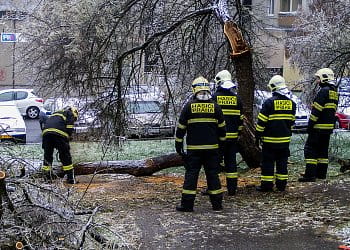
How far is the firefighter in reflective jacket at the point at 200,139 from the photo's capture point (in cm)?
688

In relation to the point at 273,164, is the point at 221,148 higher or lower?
higher

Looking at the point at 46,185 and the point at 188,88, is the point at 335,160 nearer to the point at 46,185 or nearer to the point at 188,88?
the point at 188,88

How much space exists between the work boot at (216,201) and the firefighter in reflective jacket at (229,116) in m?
0.84

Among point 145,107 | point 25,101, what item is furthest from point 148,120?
point 25,101

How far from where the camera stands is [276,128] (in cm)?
776

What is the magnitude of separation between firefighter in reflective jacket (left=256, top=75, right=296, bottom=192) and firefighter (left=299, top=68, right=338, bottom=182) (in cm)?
73

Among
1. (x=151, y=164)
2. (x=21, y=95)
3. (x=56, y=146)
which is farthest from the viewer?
(x=21, y=95)

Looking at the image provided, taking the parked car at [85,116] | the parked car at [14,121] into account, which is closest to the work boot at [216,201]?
the parked car at [85,116]

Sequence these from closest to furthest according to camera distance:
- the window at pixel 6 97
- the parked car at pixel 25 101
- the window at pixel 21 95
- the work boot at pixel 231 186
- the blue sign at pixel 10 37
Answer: the work boot at pixel 231 186 → the blue sign at pixel 10 37 → the window at pixel 6 97 → the parked car at pixel 25 101 → the window at pixel 21 95

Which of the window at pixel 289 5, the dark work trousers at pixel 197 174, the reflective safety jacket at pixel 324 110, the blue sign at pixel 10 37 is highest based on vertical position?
the window at pixel 289 5

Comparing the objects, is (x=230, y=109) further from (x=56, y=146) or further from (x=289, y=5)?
(x=289, y=5)

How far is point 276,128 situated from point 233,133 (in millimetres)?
570

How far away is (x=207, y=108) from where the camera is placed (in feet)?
22.6

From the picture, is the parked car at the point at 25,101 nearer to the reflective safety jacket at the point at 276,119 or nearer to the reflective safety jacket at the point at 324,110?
the reflective safety jacket at the point at 324,110
